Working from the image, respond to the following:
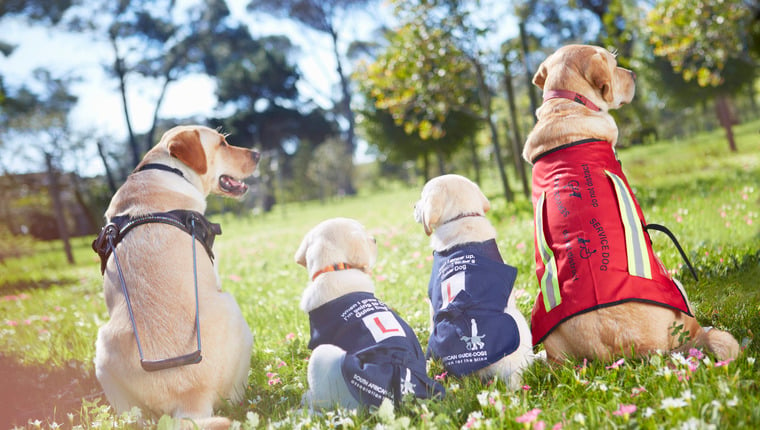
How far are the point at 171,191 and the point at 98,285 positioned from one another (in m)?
8.16

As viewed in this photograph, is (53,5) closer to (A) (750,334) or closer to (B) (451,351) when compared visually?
(B) (451,351)

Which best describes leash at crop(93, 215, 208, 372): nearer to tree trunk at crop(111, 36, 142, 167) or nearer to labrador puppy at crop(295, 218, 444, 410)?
labrador puppy at crop(295, 218, 444, 410)

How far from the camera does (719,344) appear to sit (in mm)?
2750

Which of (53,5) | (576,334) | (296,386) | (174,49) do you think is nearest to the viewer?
(576,334)

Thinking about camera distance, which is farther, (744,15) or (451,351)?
(744,15)

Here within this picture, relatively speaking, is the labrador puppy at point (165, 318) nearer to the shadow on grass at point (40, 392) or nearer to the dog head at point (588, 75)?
the shadow on grass at point (40, 392)

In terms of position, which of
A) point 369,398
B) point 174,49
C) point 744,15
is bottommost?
point 369,398

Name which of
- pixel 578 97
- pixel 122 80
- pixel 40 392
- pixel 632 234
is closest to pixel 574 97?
pixel 578 97

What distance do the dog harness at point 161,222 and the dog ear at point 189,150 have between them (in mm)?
161

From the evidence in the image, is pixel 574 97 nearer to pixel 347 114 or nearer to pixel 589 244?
pixel 589 244

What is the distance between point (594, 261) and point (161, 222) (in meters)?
2.74

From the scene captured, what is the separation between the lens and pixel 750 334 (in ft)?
10.2

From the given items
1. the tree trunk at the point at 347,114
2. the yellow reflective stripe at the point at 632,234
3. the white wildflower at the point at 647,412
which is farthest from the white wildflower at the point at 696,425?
the tree trunk at the point at 347,114

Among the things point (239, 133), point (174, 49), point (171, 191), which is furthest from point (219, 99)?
Result: point (171, 191)
